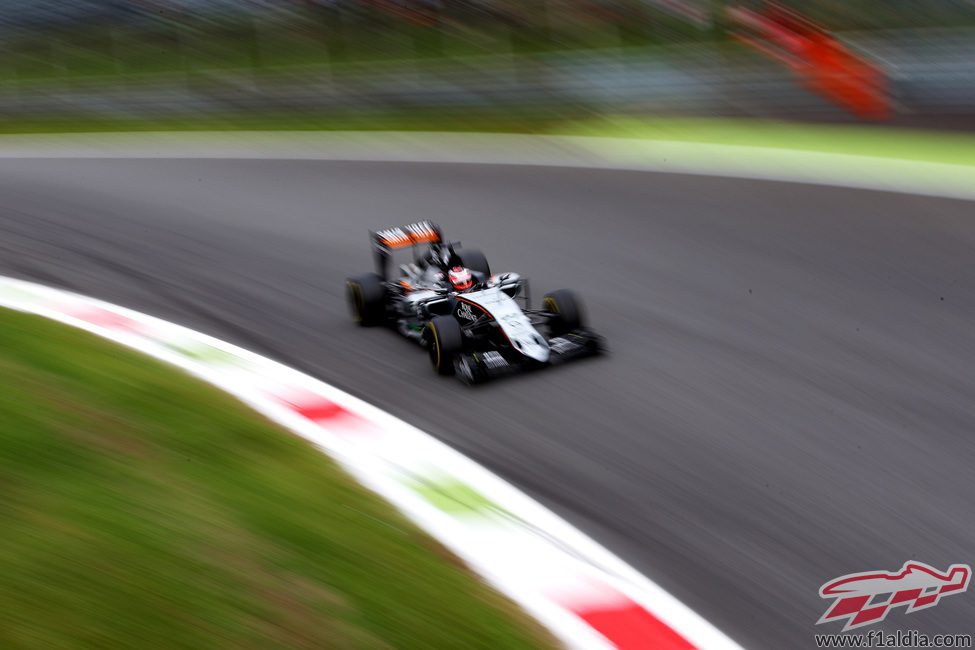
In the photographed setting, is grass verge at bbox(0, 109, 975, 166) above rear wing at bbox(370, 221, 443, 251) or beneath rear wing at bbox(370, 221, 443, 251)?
above

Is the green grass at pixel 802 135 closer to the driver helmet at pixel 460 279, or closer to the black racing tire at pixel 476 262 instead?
the black racing tire at pixel 476 262

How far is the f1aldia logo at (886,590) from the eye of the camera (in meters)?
4.41

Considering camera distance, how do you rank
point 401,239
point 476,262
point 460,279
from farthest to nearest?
point 476,262 < point 401,239 < point 460,279

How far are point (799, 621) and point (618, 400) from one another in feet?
8.07

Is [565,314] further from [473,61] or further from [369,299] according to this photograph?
[473,61]

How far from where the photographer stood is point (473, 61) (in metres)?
16.4

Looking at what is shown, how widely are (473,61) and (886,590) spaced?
13.0m

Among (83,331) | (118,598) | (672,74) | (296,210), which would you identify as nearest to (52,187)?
(296,210)

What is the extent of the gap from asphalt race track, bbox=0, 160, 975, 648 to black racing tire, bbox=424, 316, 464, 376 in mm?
168

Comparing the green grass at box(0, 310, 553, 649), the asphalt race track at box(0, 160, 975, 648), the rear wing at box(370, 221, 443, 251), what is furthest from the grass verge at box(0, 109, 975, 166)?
the green grass at box(0, 310, 553, 649)

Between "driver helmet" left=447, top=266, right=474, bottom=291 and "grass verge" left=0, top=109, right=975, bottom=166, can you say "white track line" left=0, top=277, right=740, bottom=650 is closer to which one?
"driver helmet" left=447, top=266, right=474, bottom=291

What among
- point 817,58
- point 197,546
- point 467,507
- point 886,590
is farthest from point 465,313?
point 817,58

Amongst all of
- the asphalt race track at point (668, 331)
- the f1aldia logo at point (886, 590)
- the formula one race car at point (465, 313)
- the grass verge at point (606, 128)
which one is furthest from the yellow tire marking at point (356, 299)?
the grass verge at point (606, 128)

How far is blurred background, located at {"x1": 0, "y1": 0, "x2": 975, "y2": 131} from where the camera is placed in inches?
542
